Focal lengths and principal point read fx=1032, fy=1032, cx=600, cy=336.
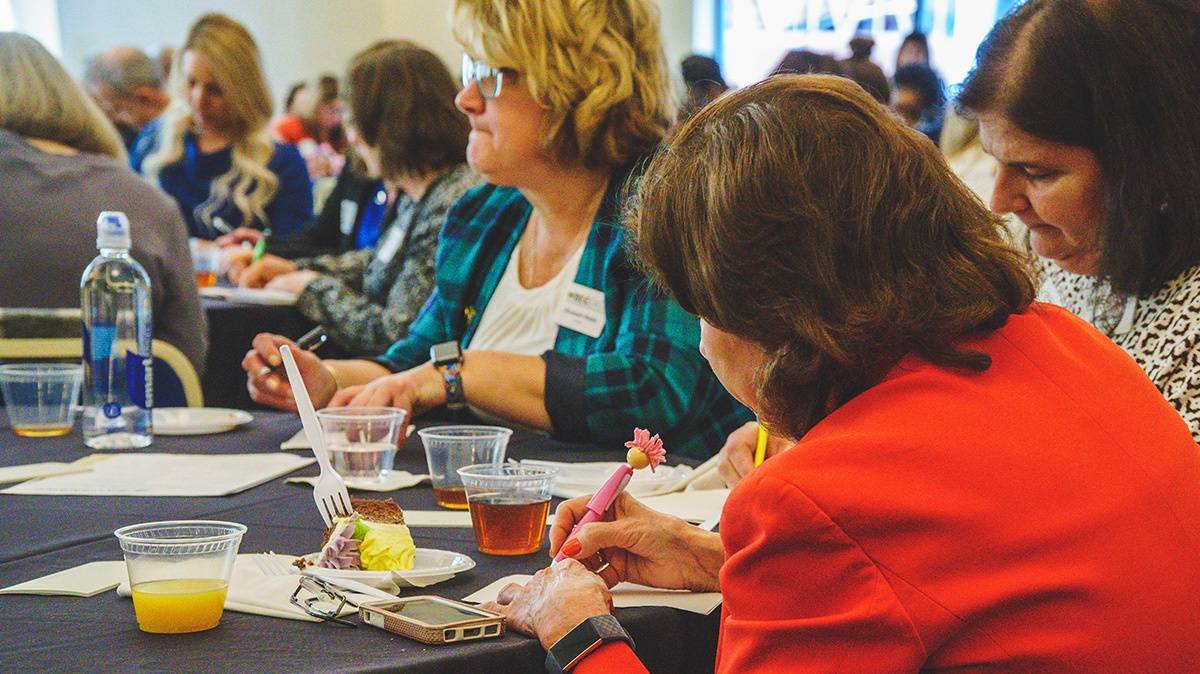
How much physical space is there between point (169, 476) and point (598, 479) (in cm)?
61

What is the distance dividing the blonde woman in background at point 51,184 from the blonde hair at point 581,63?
1.29 metres

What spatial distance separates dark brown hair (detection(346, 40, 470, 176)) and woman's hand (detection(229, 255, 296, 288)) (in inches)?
38.6

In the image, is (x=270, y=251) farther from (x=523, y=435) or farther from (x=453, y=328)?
(x=523, y=435)

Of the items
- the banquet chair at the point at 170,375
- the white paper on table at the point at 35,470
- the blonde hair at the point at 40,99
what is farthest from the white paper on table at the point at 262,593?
the blonde hair at the point at 40,99

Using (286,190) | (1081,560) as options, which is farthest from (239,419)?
(286,190)

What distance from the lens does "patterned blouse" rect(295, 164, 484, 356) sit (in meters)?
3.33

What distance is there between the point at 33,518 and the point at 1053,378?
1.15m

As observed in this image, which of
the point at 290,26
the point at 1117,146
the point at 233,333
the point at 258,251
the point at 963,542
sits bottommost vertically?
the point at 233,333

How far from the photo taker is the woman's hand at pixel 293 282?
13.2ft

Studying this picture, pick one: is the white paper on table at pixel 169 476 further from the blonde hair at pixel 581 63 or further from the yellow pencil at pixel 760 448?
the blonde hair at pixel 581 63

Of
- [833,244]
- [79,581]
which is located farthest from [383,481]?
[833,244]

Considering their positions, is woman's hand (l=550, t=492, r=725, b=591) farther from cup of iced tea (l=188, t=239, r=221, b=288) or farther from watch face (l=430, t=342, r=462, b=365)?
cup of iced tea (l=188, t=239, r=221, b=288)

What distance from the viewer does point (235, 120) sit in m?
5.08

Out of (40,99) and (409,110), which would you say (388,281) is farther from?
(40,99)
